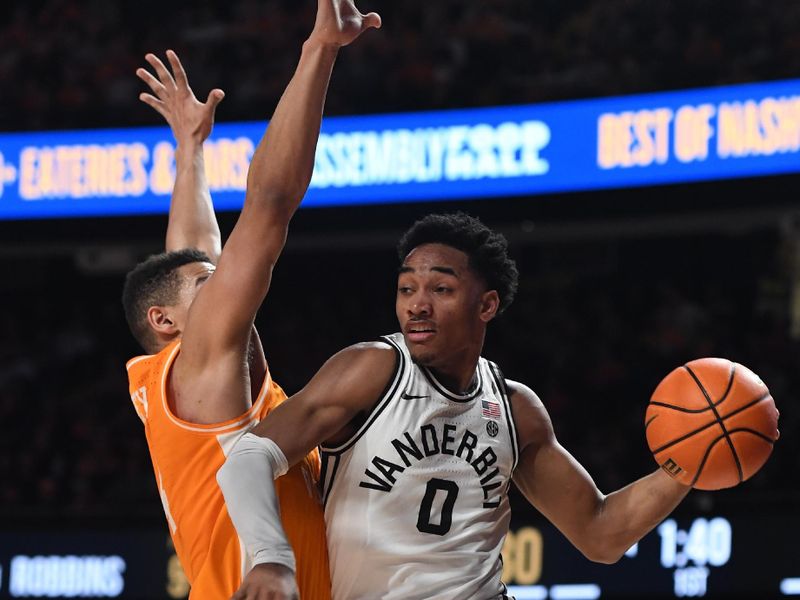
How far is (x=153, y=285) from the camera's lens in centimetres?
340

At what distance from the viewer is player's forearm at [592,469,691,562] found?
10.6 ft

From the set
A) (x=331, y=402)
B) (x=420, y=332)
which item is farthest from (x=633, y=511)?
(x=331, y=402)

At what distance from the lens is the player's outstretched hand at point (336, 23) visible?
9.45 ft

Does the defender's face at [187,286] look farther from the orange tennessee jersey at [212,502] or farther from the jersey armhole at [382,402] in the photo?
the jersey armhole at [382,402]

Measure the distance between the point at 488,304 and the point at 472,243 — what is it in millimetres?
170

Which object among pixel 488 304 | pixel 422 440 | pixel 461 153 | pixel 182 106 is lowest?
pixel 422 440

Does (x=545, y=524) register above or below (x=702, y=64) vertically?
below

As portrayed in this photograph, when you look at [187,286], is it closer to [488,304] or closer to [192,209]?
[192,209]

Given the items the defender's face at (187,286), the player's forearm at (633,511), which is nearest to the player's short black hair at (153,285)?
the defender's face at (187,286)

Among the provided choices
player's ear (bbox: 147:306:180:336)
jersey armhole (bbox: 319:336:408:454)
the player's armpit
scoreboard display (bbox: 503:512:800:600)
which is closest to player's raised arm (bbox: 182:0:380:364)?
the player's armpit

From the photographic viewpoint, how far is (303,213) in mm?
10672

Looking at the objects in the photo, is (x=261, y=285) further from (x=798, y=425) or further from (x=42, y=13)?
(x=42, y=13)

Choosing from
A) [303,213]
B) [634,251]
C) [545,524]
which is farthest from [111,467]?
[634,251]

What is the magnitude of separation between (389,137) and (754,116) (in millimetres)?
3030
